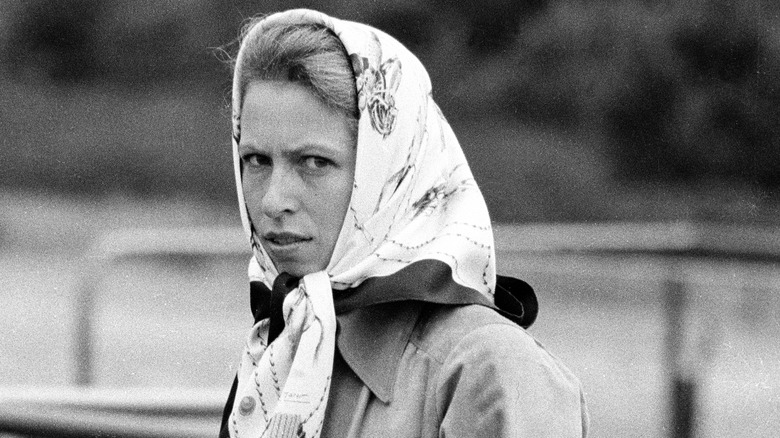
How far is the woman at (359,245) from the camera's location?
1101 mm

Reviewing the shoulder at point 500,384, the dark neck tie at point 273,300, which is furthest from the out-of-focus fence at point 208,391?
the shoulder at point 500,384

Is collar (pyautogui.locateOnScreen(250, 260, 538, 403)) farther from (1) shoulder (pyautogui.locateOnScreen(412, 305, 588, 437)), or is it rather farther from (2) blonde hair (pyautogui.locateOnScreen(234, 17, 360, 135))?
(2) blonde hair (pyautogui.locateOnScreen(234, 17, 360, 135))

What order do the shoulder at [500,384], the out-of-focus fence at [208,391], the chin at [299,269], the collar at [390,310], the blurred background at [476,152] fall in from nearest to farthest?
the shoulder at [500,384]
the collar at [390,310]
the chin at [299,269]
the out-of-focus fence at [208,391]
the blurred background at [476,152]

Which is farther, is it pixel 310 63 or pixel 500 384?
pixel 310 63

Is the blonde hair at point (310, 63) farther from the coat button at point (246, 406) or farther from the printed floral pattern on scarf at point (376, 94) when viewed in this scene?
the coat button at point (246, 406)

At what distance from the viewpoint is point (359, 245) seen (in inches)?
47.0

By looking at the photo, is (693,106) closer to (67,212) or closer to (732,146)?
(732,146)

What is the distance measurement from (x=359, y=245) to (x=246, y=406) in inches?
9.7

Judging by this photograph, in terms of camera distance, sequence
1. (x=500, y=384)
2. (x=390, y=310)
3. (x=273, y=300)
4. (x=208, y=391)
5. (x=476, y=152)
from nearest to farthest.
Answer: (x=500, y=384) < (x=390, y=310) < (x=273, y=300) < (x=208, y=391) < (x=476, y=152)

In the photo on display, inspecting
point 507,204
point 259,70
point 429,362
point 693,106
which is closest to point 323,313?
point 429,362

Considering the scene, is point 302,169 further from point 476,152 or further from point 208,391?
point 476,152

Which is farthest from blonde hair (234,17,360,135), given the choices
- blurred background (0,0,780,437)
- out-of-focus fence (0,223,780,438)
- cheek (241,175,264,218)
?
blurred background (0,0,780,437)

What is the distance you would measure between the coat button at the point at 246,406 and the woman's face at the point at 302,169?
0.17 meters

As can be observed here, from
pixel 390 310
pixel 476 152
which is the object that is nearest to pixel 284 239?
pixel 390 310
